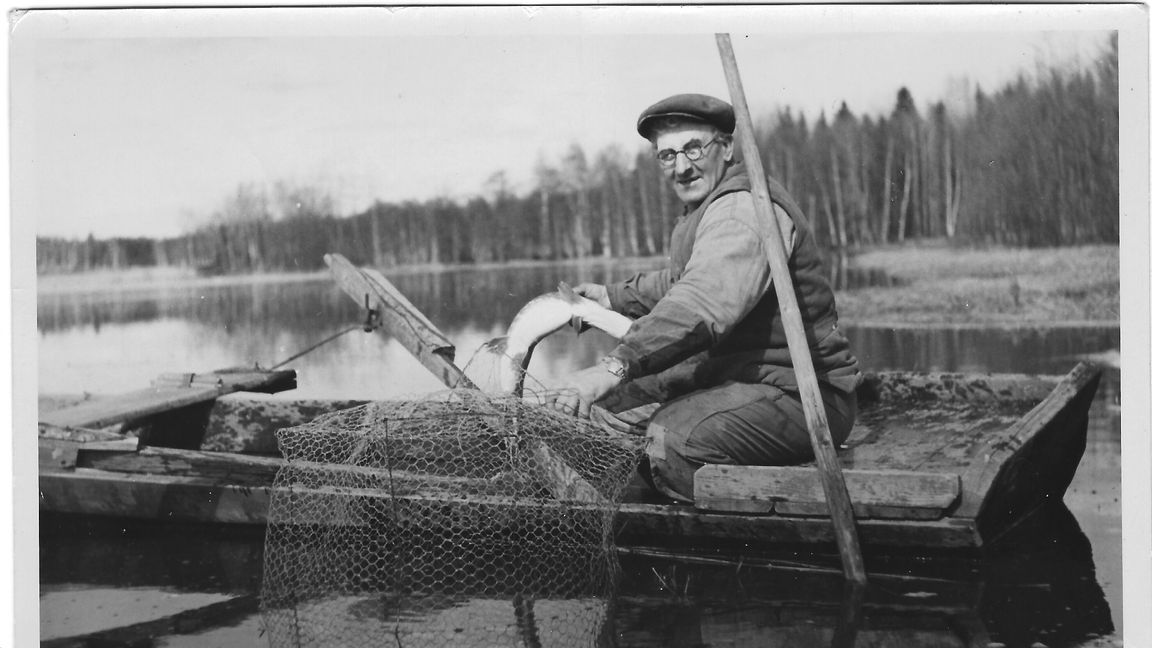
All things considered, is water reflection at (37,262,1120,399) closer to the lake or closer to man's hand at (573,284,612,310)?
the lake

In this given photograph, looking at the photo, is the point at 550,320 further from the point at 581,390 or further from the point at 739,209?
the point at 739,209

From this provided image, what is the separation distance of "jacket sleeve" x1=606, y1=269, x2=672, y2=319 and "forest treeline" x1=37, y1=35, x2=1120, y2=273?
70cm

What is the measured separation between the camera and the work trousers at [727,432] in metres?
4.12

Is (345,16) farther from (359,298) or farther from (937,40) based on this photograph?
(937,40)

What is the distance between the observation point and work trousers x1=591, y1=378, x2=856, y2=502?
412 centimetres

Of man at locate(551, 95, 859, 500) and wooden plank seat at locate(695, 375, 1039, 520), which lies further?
man at locate(551, 95, 859, 500)

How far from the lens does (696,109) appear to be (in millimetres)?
4402

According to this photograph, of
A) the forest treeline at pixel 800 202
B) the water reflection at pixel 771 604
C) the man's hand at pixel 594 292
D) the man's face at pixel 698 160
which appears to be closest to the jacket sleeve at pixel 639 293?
the man's hand at pixel 594 292

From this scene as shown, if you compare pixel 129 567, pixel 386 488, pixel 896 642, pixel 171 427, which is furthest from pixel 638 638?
pixel 171 427

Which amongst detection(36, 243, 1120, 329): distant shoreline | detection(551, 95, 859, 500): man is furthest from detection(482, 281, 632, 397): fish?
detection(36, 243, 1120, 329): distant shoreline

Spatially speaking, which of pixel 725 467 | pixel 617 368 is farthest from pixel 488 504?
pixel 725 467

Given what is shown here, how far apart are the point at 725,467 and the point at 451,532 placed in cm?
108

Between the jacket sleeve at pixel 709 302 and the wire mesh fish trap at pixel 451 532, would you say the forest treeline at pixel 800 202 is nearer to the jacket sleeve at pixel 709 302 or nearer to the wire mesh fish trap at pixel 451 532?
the jacket sleeve at pixel 709 302

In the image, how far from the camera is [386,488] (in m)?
4.24
